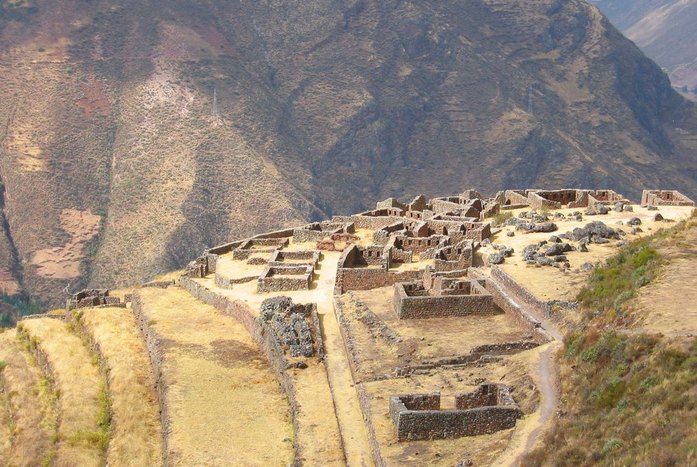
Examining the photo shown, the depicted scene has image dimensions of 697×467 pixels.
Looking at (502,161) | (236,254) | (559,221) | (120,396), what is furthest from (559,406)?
(502,161)

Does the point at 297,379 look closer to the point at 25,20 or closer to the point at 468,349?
the point at 468,349

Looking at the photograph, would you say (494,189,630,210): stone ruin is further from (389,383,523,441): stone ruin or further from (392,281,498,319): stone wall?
(389,383,523,441): stone ruin

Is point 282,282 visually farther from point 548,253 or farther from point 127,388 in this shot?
point 548,253

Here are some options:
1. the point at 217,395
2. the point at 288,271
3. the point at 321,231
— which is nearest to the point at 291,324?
the point at 217,395

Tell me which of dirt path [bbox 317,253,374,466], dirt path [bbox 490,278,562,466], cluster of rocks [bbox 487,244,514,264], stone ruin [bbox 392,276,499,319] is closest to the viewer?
dirt path [bbox 490,278,562,466]

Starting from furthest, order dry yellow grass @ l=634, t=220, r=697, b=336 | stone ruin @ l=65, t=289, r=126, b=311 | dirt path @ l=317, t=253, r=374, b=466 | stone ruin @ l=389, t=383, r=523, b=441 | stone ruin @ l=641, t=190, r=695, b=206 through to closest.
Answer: stone ruin @ l=641, t=190, r=695, b=206 < stone ruin @ l=65, t=289, r=126, b=311 < dirt path @ l=317, t=253, r=374, b=466 < stone ruin @ l=389, t=383, r=523, b=441 < dry yellow grass @ l=634, t=220, r=697, b=336

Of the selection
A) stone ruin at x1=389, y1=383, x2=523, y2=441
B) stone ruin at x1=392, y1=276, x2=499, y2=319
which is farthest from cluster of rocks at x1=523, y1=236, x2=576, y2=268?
stone ruin at x1=389, y1=383, x2=523, y2=441

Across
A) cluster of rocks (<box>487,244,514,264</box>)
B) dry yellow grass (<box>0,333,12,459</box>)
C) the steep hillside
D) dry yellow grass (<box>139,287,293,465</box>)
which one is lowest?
dry yellow grass (<box>0,333,12,459</box>)
